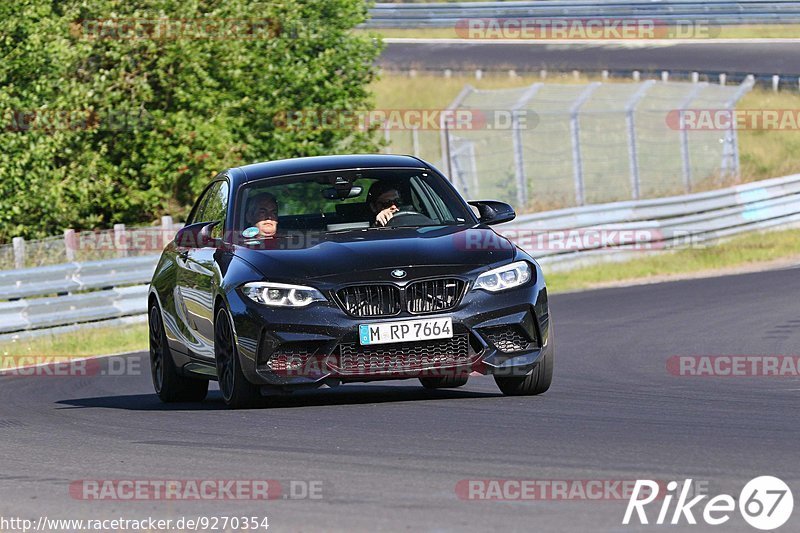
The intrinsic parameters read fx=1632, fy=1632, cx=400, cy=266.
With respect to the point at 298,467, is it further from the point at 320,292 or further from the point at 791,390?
the point at 791,390

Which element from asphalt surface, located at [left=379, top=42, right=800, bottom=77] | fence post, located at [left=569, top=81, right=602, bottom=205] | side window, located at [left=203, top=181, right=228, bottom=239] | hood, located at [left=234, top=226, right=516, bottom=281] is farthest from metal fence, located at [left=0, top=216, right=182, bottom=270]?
asphalt surface, located at [left=379, top=42, right=800, bottom=77]

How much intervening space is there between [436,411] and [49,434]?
2.25 m

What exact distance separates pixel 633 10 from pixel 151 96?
26347 millimetres

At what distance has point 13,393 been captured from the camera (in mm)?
13180

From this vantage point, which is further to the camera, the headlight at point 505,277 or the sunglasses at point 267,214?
the sunglasses at point 267,214

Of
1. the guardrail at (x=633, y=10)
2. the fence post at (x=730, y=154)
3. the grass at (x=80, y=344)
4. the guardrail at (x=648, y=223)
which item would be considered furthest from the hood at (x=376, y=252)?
the guardrail at (x=633, y=10)

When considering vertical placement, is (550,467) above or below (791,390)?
above

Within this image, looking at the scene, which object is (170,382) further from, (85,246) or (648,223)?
(648,223)

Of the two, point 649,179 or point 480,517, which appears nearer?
point 480,517

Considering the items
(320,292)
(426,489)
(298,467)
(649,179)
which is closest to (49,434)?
(320,292)

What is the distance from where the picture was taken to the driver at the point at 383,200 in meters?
10.6

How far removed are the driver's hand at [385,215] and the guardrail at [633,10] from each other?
41.0 meters

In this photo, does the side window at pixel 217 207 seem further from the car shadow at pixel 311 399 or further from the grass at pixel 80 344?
the grass at pixel 80 344

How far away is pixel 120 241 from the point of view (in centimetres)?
2258
